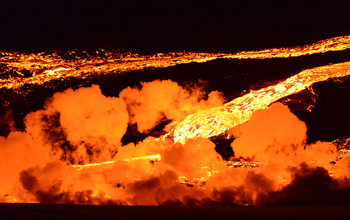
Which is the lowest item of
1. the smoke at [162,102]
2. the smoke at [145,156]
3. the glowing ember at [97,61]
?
the smoke at [145,156]

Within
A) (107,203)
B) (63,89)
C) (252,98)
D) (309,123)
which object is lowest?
(107,203)

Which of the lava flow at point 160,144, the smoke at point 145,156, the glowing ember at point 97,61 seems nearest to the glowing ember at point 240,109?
the lava flow at point 160,144

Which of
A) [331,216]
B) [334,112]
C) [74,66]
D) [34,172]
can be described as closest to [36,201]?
[34,172]

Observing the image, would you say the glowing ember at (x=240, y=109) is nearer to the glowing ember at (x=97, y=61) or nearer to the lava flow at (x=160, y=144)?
the lava flow at (x=160, y=144)

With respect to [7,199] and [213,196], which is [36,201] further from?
[213,196]

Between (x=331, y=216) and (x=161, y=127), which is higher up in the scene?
(x=161, y=127)

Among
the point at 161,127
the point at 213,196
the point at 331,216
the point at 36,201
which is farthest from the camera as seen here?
the point at 161,127

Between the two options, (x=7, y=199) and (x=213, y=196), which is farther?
(x=7, y=199)

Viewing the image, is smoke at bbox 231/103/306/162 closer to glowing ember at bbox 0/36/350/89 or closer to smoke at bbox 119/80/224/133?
smoke at bbox 119/80/224/133
